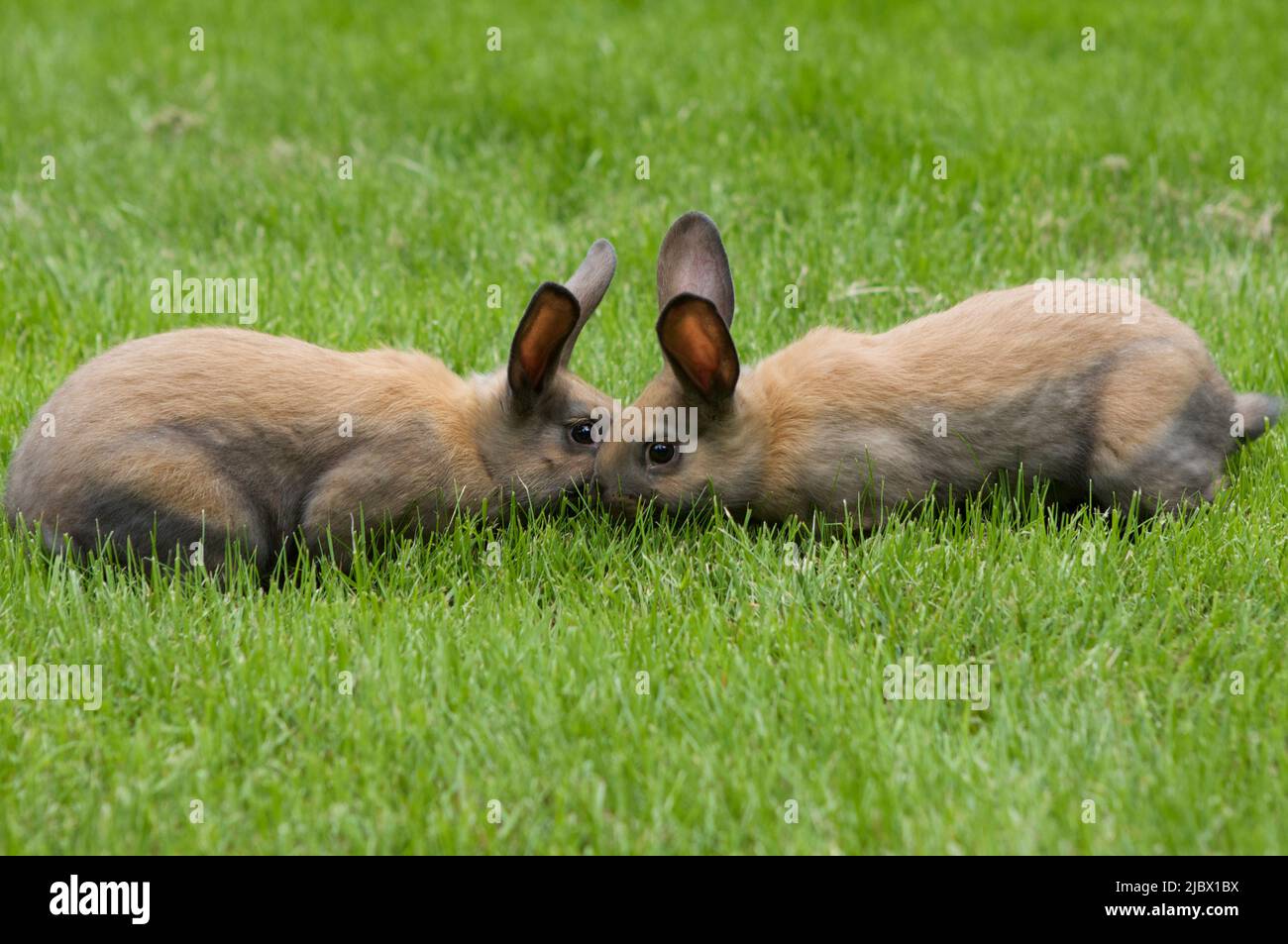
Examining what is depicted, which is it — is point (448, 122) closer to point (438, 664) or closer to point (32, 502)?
point (32, 502)

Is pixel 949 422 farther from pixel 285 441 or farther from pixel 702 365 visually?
pixel 285 441

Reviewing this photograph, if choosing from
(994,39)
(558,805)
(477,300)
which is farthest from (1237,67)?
(558,805)

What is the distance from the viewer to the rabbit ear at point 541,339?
5020 millimetres

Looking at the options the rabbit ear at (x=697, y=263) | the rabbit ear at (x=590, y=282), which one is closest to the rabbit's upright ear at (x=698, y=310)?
the rabbit ear at (x=697, y=263)

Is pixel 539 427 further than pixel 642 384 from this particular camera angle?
No

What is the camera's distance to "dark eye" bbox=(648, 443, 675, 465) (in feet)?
17.3

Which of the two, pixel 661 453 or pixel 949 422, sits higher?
pixel 949 422

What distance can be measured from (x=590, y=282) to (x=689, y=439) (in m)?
0.77

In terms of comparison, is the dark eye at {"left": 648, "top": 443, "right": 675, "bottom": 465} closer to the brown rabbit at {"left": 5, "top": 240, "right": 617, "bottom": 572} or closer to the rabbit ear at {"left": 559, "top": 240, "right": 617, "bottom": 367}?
the brown rabbit at {"left": 5, "top": 240, "right": 617, "bottom": 572}

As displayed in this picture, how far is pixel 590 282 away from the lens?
5.61 metres

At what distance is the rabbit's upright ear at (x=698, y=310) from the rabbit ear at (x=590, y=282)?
21 centimetres

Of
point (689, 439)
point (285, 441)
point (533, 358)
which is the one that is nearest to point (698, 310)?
point (689, 439)

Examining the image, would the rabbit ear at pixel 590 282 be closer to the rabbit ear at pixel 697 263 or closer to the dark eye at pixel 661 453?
the rabbit ear at pixel 697 263
